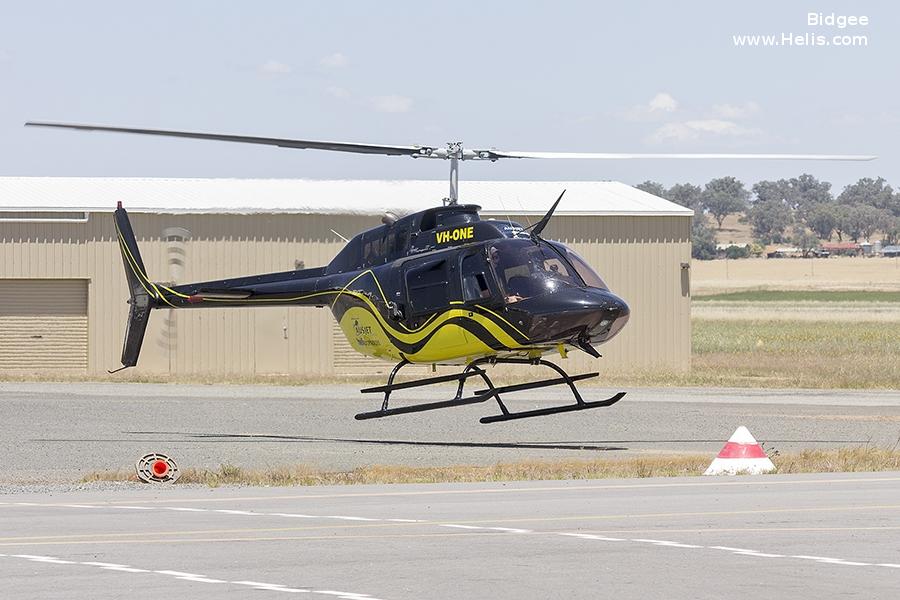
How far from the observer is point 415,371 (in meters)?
42.2

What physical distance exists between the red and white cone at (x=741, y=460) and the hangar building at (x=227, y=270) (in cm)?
2192

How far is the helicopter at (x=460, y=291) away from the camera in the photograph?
20.8 m

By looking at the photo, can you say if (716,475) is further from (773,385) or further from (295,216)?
(295,216)

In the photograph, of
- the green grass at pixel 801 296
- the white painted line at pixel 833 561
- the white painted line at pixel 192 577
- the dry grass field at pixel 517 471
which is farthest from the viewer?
the green grass at pixel 801 296

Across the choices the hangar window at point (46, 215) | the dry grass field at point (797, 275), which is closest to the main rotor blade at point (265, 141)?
the hangar window at point (46, 215)

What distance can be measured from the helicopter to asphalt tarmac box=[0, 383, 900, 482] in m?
1.56

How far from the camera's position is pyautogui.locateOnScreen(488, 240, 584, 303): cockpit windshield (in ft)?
68.2

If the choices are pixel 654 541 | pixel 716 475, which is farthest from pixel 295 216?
pixel 654 541

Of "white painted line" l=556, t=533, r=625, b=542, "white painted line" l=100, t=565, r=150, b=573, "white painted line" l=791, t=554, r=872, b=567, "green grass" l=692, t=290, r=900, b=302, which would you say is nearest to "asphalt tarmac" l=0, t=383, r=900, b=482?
"white painted line" l=100, t=565, r=150, b=573

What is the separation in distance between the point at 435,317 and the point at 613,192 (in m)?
24.2

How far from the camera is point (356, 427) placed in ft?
90.7

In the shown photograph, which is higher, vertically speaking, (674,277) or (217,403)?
(674,277)

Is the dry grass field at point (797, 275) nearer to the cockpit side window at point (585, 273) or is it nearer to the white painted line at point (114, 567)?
the cockpit side window at point (585, 273)

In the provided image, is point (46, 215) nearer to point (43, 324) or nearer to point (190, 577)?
point (43, 324)
